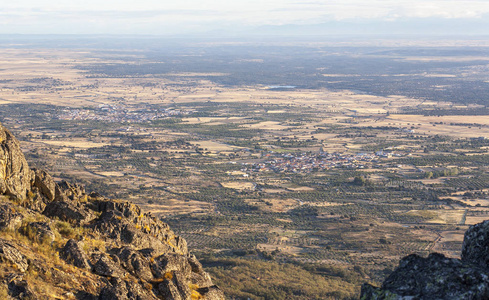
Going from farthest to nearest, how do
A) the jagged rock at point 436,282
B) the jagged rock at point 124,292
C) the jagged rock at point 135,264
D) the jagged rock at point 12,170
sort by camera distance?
the jagged rock at point 12,170, the jagged rock at point 135,264, the jagged rock at point 124,292, the jagged rock at point 436,282

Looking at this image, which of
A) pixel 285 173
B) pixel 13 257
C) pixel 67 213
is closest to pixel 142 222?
pixel 67 213

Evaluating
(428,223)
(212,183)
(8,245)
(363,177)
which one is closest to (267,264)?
(428,223)

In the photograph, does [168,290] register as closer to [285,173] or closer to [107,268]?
[107,268]

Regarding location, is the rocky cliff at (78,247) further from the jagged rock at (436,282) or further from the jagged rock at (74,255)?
the jagged rock at (436,282)

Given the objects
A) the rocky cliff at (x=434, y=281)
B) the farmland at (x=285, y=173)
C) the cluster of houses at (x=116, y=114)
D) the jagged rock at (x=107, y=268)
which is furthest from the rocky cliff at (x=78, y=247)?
the cluster of houses at (x=116, y=114)

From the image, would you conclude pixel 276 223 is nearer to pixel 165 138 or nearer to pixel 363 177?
pixel 363 177
